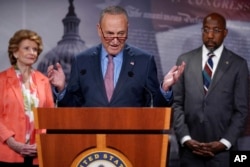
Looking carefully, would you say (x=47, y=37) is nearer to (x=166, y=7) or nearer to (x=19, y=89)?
(x=19, y=89)

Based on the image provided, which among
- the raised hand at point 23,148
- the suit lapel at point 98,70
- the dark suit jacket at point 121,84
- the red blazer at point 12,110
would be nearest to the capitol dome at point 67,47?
the red blazer at point 12,110

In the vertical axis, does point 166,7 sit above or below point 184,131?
above

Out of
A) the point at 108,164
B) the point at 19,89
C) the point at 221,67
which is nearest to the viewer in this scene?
the point at 108,164

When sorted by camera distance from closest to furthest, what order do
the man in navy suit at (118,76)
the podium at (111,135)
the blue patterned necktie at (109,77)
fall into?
the podium at (111,135), the man in navy suit at (118,76), the blue patterned necktie at (109,77)

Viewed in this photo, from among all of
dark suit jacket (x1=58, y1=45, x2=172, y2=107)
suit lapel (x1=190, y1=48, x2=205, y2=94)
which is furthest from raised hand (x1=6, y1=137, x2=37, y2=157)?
suit lapel (x1=190, y1=48, x2=205, y2=94)

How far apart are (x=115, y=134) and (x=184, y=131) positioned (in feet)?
5.95

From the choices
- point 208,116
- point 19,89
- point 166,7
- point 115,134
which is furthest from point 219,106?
point 115,134

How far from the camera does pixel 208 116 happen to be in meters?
3.76

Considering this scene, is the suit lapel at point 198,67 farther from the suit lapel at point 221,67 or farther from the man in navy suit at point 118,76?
the man in navy suit at point 118,76

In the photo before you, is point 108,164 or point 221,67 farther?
point 221,67

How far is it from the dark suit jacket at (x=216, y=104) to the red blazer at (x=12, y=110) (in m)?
1.05

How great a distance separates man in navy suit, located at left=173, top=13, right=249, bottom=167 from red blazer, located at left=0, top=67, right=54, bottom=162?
105cm

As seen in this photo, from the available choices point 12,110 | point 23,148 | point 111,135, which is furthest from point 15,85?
point 111,135

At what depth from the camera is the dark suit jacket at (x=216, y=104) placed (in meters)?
3.74
